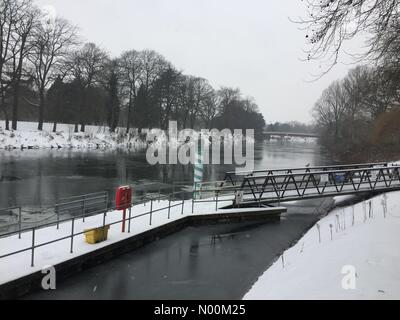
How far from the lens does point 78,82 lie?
60.0m

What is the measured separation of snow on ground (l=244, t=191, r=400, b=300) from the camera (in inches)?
261

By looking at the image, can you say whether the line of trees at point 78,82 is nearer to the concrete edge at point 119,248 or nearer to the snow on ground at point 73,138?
the snow on ground at point 73,138

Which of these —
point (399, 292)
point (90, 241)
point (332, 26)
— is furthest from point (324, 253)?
point (90, 241)

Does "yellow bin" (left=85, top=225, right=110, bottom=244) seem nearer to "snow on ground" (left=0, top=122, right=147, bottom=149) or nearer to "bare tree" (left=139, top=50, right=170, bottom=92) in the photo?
"snow on ground" (left=0, top=122, right=147, bottom=149)

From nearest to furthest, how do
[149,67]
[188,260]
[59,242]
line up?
[59,242], [188,260], [149,67]

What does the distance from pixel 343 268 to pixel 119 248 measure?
5.94m

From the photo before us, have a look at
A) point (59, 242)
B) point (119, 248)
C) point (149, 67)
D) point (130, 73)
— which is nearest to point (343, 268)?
point (119, 248)

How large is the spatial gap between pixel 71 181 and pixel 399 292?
839 inches

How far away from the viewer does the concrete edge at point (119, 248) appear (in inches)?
315

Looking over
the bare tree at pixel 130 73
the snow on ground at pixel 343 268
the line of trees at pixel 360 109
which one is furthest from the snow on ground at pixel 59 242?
the bare tree at pixel 130 73

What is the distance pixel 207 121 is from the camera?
105m

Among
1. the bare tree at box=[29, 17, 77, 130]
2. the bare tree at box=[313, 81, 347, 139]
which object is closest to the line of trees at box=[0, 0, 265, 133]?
the bare tree at box=[29, 17, 77, 130]

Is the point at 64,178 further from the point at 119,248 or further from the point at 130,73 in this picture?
the point at 130,73

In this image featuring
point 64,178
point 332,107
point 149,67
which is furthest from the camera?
point 332,107
